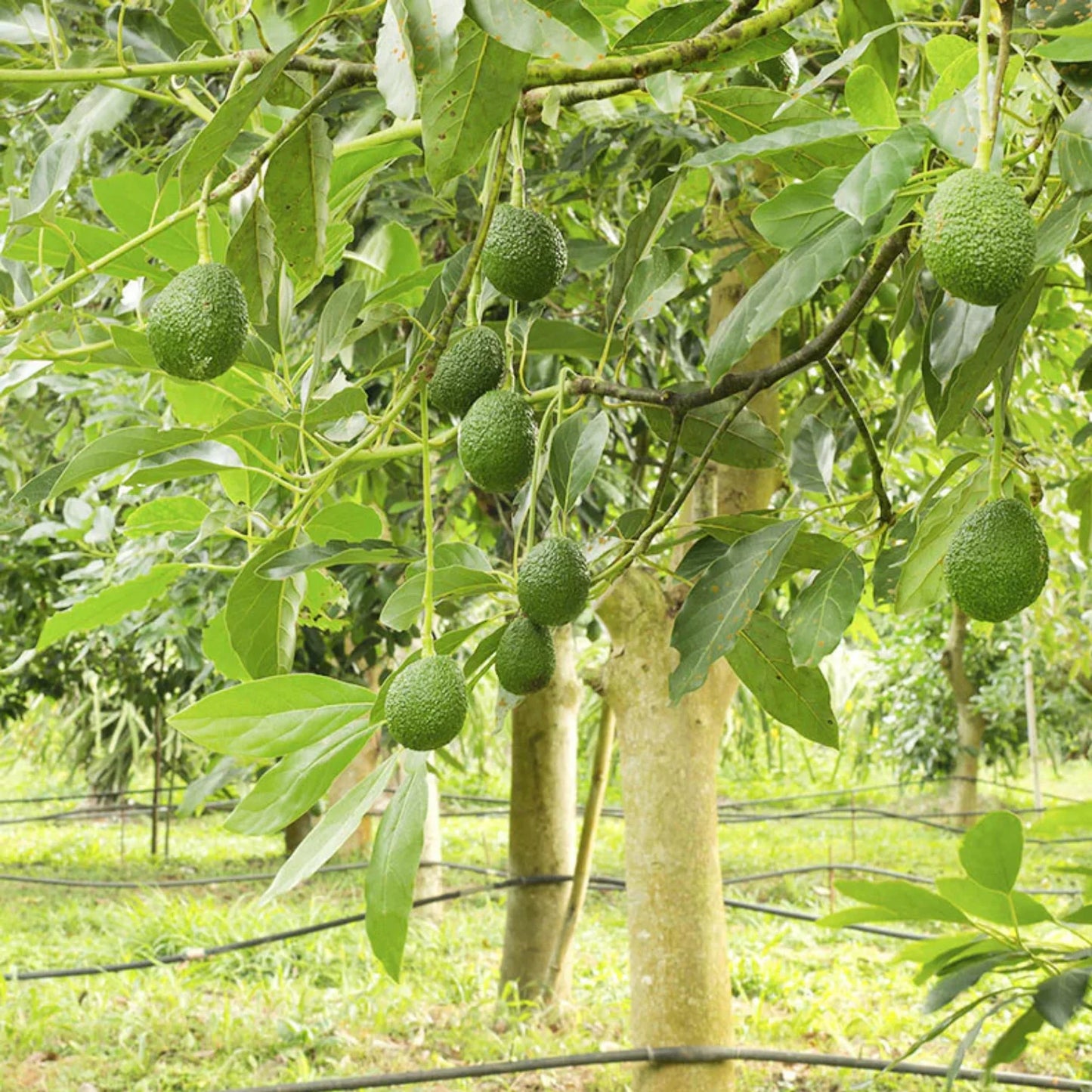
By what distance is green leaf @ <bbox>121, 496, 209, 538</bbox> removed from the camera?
34.5 inches

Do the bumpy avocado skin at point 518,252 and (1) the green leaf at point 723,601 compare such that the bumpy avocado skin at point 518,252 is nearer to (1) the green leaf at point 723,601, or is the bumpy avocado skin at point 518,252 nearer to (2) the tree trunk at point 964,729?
(1) the green leaf at point 723,601

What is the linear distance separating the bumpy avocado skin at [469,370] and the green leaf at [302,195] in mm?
86

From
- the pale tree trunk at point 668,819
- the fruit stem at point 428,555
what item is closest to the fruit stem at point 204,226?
the fruit stem at point 428,555

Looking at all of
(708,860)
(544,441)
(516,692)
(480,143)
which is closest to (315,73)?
(480,143)

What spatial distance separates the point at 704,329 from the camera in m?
2.33

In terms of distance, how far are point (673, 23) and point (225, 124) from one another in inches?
7.9

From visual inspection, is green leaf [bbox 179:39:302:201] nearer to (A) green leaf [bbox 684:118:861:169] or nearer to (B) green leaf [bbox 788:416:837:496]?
(A) green leaf [bbox 684:118:861:169]

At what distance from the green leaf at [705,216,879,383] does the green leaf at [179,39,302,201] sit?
23 centimetres

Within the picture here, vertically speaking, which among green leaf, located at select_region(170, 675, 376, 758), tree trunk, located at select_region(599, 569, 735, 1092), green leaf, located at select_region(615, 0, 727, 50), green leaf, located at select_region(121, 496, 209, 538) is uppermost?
green leaf, located at select_region(615, 0, 727, 50)

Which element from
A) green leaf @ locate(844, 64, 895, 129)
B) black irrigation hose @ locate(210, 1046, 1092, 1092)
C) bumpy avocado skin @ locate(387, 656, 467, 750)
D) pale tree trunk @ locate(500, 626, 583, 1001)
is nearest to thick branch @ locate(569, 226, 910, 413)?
green leaf @ locate(844, 64, 895, 129)

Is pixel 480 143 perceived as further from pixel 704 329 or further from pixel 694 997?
pixel 704 329

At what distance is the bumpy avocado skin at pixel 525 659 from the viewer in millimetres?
656

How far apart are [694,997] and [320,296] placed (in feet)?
3.92

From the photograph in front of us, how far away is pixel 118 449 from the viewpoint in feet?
2.26
